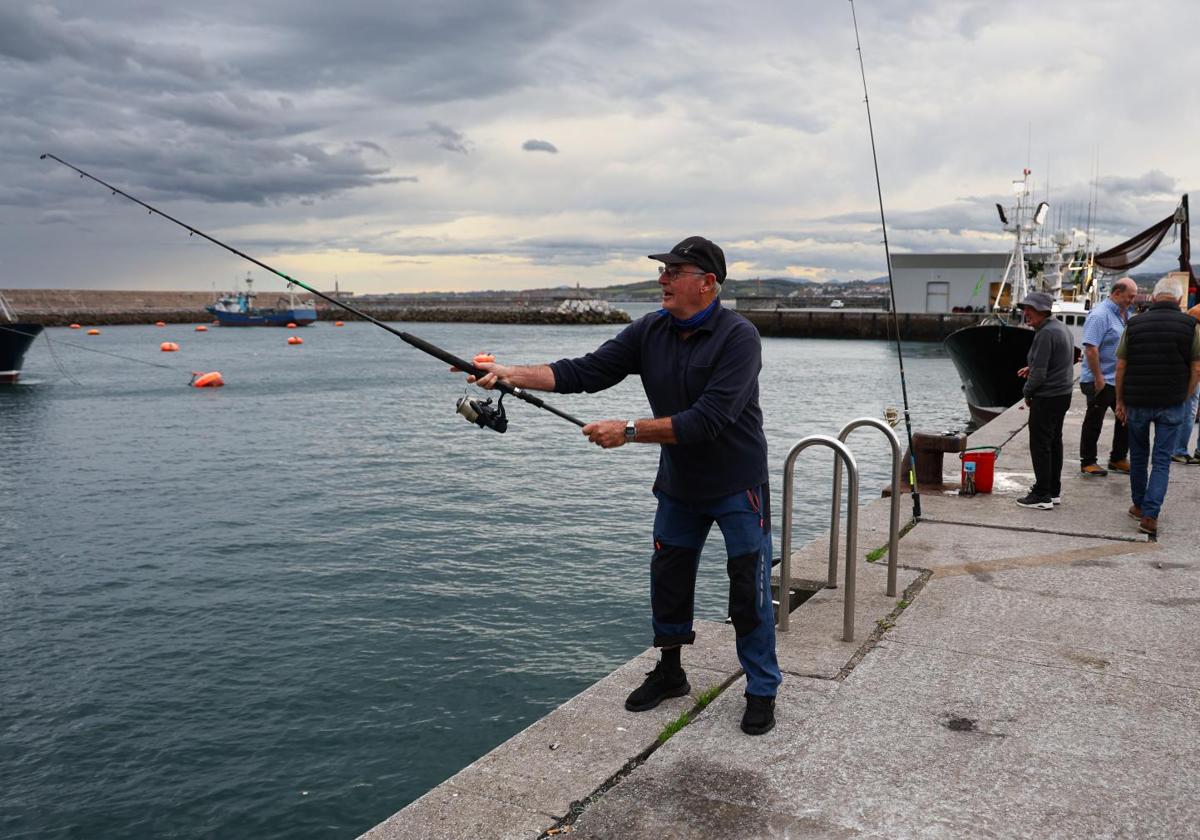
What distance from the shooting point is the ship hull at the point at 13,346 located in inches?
1510

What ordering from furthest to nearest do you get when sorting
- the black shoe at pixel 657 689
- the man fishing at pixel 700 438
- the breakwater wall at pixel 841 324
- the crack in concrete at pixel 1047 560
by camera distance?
the breakwater wall at pixel 841 324 → the crack in concrete at pixel 1047 560 → the black shoe at pixel 657 689 → the man fishing at pixel 700 438

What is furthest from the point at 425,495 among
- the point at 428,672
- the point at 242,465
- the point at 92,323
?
the point at 92,323

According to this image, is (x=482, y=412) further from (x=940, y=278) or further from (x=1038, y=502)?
(x=940, y=278)

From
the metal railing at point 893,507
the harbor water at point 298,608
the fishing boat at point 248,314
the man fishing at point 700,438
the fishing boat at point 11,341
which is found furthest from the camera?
the fishing boat at point 248,314

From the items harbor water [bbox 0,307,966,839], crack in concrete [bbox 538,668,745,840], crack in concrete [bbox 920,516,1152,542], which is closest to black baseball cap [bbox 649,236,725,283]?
crack in concrete [bbox 538,668,745,840]

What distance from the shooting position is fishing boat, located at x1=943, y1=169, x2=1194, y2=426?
22953mm

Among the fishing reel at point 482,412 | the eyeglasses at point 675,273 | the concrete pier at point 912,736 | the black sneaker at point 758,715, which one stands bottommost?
the concrete pier at point 912,736

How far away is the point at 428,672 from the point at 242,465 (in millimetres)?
13013

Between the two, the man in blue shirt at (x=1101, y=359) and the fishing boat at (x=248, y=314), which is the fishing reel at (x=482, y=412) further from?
the fishing boat at (x=248, y=314)

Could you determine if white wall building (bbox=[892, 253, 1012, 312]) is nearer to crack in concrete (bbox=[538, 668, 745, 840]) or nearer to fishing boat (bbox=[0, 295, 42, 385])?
fishing boat (bbox=[0, 295, 42, 385])

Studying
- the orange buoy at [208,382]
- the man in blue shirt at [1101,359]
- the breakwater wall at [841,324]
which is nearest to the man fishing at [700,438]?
the man in blue shirt at [1101,359]

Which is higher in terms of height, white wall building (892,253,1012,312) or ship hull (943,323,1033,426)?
white wall building (892,253,1012,312)

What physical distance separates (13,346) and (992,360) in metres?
37.8

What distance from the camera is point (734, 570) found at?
3973mm
